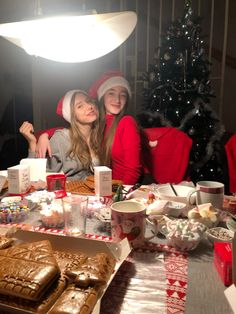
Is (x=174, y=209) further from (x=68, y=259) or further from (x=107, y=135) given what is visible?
(x=107, y=135)

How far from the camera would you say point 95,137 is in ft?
7.25

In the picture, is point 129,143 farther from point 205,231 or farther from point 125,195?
point 205,231

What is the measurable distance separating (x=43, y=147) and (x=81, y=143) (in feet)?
0.87

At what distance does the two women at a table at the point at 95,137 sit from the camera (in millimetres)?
2131

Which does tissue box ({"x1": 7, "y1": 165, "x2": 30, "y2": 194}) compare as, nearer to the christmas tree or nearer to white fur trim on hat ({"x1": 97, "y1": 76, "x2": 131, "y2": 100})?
white fur trim on hat ({"x1": 97, "y1": 76, "x2": 131, "y2": 100})

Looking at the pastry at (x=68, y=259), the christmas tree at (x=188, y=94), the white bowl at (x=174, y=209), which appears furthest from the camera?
the christmas tree at (x=188, y=94)

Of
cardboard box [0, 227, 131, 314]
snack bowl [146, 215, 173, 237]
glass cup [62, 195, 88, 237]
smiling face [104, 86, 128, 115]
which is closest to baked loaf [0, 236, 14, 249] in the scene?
cardboard box [0, 227, 131, 314]

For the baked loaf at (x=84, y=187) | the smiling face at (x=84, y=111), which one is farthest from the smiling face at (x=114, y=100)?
the baked loaf at (x=84, y=187)

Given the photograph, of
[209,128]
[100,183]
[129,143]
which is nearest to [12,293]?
[100,183]

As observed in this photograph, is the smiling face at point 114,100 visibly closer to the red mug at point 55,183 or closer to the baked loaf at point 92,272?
the red mug at point 55,183

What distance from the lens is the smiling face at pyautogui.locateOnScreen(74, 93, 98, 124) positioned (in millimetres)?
2186

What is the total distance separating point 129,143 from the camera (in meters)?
2.25

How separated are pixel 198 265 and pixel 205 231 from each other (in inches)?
5.2

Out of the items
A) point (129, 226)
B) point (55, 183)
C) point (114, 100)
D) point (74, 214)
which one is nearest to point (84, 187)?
point (55, 183)
